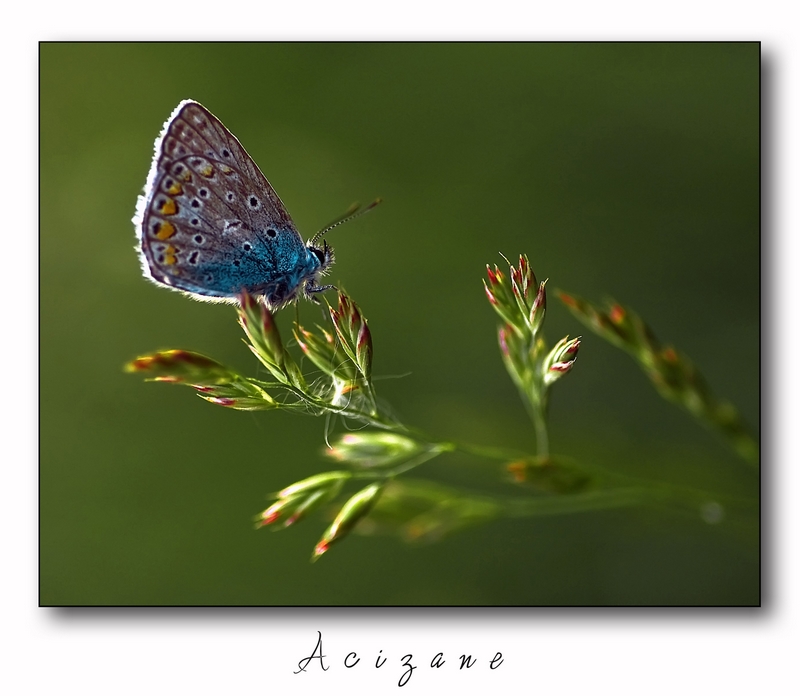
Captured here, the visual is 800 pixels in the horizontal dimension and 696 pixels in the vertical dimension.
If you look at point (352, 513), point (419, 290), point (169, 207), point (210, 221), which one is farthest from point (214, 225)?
point (419, 290)

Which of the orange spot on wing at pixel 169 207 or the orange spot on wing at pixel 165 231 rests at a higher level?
the orange spot on wing at pixel 169 207

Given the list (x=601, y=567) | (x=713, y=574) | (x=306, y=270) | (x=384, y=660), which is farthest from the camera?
(x=601, y=567)

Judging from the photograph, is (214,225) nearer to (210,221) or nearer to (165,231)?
(210,221)

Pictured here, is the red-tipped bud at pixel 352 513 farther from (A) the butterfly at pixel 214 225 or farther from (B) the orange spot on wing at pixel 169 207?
(B) the orange spot on wing at pixel 169 207

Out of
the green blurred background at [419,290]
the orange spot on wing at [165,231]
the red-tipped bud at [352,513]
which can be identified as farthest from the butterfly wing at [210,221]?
the green blurred background at [419,290]

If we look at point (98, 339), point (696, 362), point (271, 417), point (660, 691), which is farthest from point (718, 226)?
point (98, 339)
